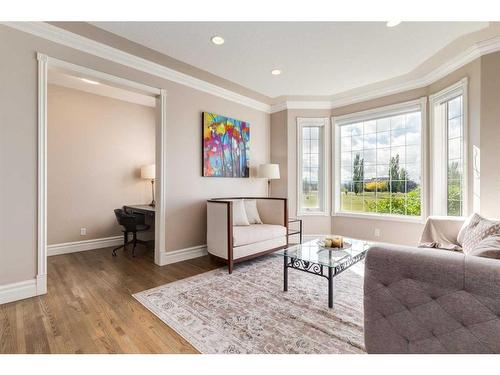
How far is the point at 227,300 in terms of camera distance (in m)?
2.24

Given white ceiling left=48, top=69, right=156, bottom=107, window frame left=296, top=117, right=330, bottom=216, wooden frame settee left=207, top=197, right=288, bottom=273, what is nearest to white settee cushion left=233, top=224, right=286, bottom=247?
wooden frame settee left=207, top=197, right=288, bottom=273

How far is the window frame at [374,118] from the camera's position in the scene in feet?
11.7

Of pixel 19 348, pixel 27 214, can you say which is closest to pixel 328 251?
pixel 19 348

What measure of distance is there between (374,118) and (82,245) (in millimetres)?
5353

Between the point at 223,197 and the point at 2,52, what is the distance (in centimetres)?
293

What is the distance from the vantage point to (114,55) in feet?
9.03

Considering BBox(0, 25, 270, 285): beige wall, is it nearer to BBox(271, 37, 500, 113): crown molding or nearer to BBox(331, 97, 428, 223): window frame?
BBox(271, 37, 500, 113): crown molding

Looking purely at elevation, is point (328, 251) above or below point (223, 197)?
below

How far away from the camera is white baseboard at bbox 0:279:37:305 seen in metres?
2.12

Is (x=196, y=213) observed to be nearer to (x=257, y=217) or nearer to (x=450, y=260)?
(x=257, y=217)

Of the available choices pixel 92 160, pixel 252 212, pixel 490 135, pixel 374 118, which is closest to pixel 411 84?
pixel 374 118

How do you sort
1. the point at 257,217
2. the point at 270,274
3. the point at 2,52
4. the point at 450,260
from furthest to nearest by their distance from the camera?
1. the point at 257,217
2. the point at 270,274
3. the point at 2,52
4. the point at 450,260

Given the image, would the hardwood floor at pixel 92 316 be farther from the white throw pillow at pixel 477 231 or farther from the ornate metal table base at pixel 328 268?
the white throw pillow at pixel 477 231

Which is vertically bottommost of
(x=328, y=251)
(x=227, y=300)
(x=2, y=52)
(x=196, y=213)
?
(x=227, y=300)
